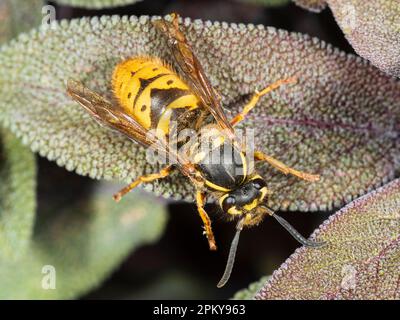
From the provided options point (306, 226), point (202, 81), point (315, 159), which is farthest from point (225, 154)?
point (306, 226)

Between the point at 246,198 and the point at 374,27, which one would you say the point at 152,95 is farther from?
the point at 374,27

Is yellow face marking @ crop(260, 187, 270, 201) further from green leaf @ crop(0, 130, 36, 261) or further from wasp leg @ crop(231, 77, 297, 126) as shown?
green leaf @ crop(0, 130, 36, 261)

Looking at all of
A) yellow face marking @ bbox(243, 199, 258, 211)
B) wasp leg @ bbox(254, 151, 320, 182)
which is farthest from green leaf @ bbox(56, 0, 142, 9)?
yellow face marking @ bbox(243, 199, 258, 211)

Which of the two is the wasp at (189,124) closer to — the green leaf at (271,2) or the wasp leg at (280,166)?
the wasp leg at (280,166)

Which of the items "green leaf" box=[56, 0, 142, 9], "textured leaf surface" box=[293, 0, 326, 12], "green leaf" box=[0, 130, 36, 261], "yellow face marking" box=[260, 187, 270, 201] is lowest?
"yellow face marking" box=[260, 187, 270, 201]

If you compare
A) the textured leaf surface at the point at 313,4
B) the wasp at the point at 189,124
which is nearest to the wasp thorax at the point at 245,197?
the wasp at the point at 189,124
